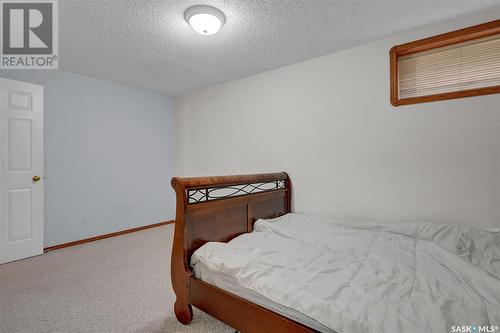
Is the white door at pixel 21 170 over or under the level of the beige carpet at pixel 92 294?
over

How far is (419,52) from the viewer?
2.24 meters

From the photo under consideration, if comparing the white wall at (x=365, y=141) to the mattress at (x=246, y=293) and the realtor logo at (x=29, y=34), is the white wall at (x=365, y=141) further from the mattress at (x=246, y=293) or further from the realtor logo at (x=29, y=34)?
the realtor logo at (x=29, y=34)

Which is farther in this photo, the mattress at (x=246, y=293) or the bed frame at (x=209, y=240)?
the bed frame at (x=209, y=240)

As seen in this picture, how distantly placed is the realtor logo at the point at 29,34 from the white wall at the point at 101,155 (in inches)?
6.8

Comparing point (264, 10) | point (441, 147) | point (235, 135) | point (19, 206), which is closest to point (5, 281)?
point (19, 206)

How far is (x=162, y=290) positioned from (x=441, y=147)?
2.82 metres

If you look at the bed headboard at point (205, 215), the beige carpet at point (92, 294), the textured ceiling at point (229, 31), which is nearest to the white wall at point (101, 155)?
the textured ceiling at point (229, 31)

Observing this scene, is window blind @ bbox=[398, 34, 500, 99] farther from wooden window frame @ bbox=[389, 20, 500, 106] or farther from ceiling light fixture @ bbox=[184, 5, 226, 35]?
ceiling light fixture @ bbox=[184, 5, 226, 35]

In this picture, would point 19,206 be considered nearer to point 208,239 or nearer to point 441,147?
point 208,239

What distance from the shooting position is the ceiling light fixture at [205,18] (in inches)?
72.2

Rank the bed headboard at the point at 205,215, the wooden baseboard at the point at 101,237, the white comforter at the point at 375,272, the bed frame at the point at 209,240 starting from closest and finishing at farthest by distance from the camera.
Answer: the white comforter at the point at 375,272
the bed frame at the point at 209,240
the bed headboard at the point at 205,215
the wooden baseboard at the point at 101,237

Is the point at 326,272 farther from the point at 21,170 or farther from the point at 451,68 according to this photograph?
the point at 21,170

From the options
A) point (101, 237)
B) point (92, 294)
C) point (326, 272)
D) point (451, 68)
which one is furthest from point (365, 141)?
point (101, 237)

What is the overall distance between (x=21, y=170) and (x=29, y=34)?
1.50m
